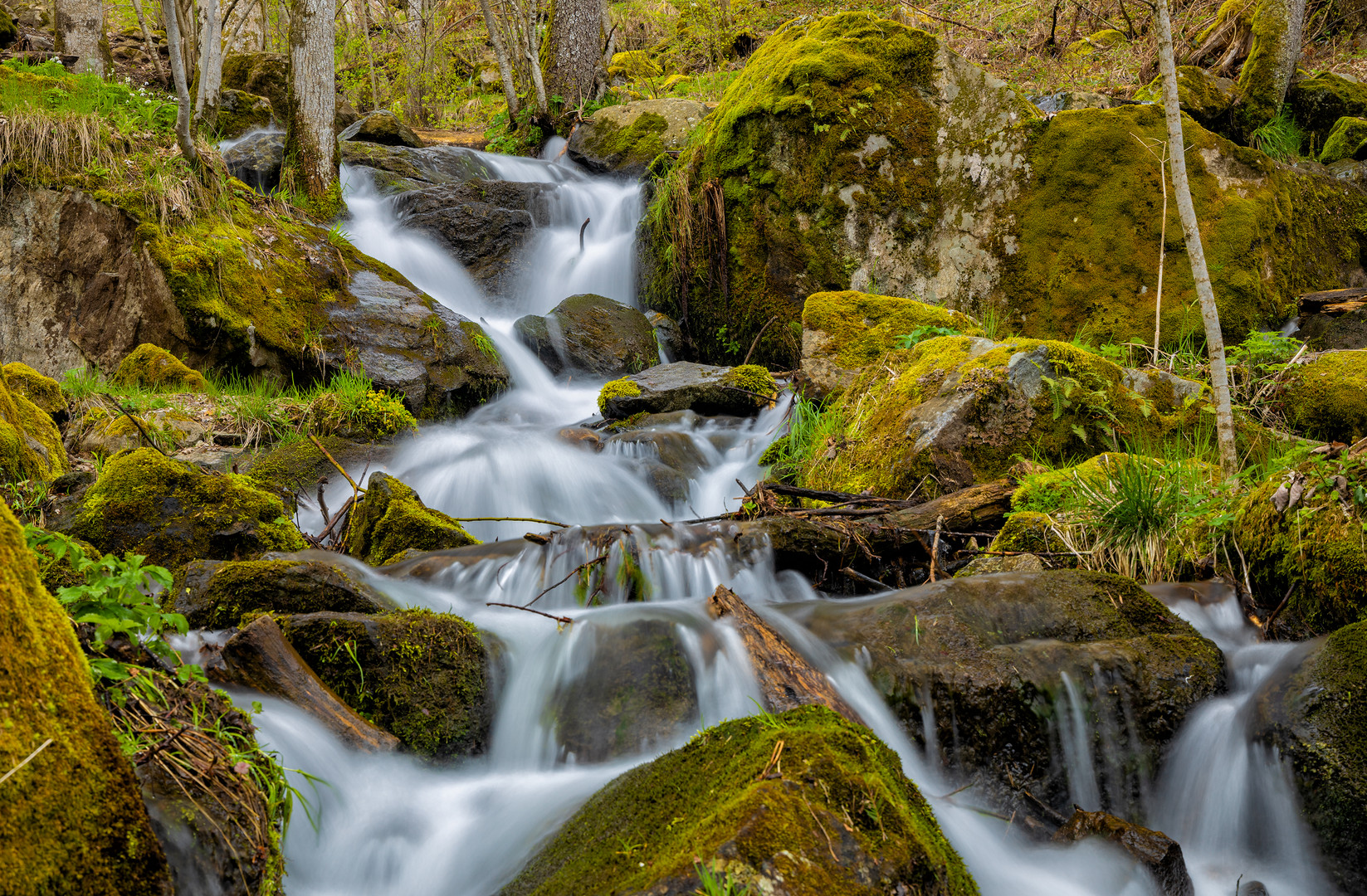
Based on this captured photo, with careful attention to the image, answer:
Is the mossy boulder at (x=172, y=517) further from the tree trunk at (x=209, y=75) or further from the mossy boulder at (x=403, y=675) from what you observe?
the tree trunk at (x=209, y=75)

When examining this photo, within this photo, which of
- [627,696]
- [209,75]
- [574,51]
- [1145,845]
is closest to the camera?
[1145,845]

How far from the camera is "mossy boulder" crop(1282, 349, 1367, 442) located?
506cm

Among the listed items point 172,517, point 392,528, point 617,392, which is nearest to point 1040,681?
point 392,528

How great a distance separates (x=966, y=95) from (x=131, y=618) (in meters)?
8.52

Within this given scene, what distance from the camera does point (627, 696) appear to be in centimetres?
328

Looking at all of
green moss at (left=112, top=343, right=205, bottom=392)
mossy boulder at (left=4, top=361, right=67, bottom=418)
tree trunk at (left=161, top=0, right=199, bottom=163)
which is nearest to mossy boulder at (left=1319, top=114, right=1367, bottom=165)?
tree trunk at (left=161, top=0, right=199, bottom=163)

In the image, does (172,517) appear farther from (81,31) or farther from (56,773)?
(81,31)

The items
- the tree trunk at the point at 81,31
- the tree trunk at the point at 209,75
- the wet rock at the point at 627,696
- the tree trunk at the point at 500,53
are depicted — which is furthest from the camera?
the tree trunk at the point at 500,53

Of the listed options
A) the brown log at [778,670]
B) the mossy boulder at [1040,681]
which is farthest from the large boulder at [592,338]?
the mossy boulder at [1040,681]

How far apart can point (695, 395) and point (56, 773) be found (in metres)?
6.48

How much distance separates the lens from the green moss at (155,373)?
7.14 metres

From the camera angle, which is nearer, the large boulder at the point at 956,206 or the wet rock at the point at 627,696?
the wet rock at the point at 627,696

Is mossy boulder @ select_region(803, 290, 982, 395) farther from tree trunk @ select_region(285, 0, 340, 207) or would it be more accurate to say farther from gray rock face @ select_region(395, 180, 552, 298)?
tree trunk @ select_region(285, 0, 340, 207)

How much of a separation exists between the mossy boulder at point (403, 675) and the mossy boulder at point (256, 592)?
0.30 meters
